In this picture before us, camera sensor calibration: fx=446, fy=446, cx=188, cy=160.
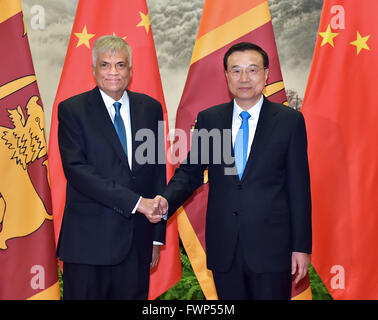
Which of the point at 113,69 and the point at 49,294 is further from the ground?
the point at 113,69

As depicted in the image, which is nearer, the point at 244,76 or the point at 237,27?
the point at 244,76

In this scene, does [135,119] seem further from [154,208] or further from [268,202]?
[268,202]

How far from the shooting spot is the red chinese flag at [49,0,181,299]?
287 centimetres

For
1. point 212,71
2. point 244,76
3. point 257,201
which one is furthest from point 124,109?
point 212,71

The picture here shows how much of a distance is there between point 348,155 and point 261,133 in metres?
1.05

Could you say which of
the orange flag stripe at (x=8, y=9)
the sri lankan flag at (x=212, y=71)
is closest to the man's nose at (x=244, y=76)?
the sri lankan flag at (x=212, y=71)

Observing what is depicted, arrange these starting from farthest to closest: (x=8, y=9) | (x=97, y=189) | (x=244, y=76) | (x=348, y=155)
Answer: (x=348, y=155), (x=8, y=9), (x=244, y=76), (x=97, y=189)

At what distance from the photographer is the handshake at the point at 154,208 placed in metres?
2.00

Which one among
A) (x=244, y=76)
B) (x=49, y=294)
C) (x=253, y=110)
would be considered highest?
(x=244, y=76)

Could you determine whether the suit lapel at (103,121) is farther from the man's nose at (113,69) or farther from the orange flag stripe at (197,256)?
the orange flag stripe at (197,256)

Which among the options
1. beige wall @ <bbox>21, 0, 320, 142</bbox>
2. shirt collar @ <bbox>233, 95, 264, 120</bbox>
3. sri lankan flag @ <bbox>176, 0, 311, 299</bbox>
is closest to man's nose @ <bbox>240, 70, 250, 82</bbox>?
shirt collar @ <bbox>233, 95, 264, 120</bbox>

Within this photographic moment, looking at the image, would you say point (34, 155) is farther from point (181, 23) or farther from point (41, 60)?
point (181, 23)

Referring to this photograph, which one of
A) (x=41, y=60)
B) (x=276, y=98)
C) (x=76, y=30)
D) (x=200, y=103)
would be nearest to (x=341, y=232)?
(x=276, y=98)

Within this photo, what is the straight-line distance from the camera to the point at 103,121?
6.75 ft
